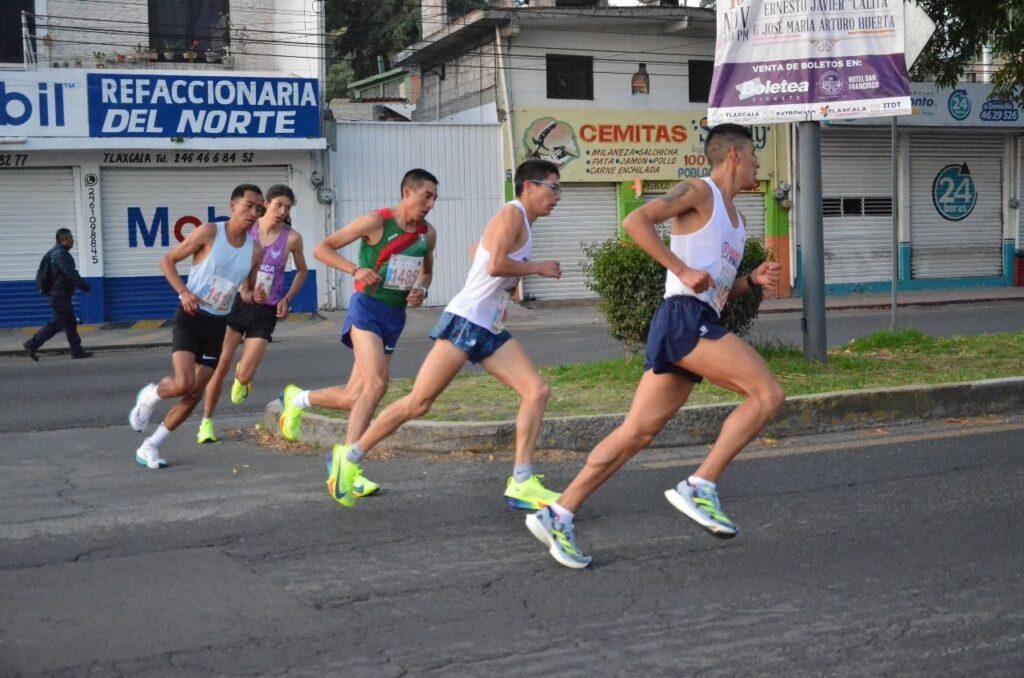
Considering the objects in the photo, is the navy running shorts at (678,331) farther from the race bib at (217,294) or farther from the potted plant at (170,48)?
the potted plant at (170,48)

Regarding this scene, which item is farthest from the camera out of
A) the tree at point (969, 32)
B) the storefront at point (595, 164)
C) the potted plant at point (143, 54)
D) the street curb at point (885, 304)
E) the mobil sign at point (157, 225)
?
the storefront at point (595, 164)

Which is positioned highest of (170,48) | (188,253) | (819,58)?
(170,48)

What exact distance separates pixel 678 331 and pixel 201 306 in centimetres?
389

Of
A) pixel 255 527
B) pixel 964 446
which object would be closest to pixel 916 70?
pixel 964 446

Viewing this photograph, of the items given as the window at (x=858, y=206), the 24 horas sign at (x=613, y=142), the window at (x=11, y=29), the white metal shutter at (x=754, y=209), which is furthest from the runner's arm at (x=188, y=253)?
the window at (x=858, y=206)

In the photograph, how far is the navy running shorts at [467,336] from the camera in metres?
6.65

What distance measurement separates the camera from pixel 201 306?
27.6 ft

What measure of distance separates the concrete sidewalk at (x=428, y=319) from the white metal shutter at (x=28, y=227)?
48cm

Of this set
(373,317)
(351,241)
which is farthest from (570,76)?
(351,241)

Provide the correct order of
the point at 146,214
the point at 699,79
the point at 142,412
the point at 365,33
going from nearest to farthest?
the point at 142,412
the point at 146,214
the point at 699,79
the point at 365,33

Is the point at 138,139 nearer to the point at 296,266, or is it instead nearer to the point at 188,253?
the point at 296,266

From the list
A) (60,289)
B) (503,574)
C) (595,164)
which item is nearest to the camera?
(503,574)

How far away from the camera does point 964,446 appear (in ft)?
27.4

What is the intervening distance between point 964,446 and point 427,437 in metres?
3.50
